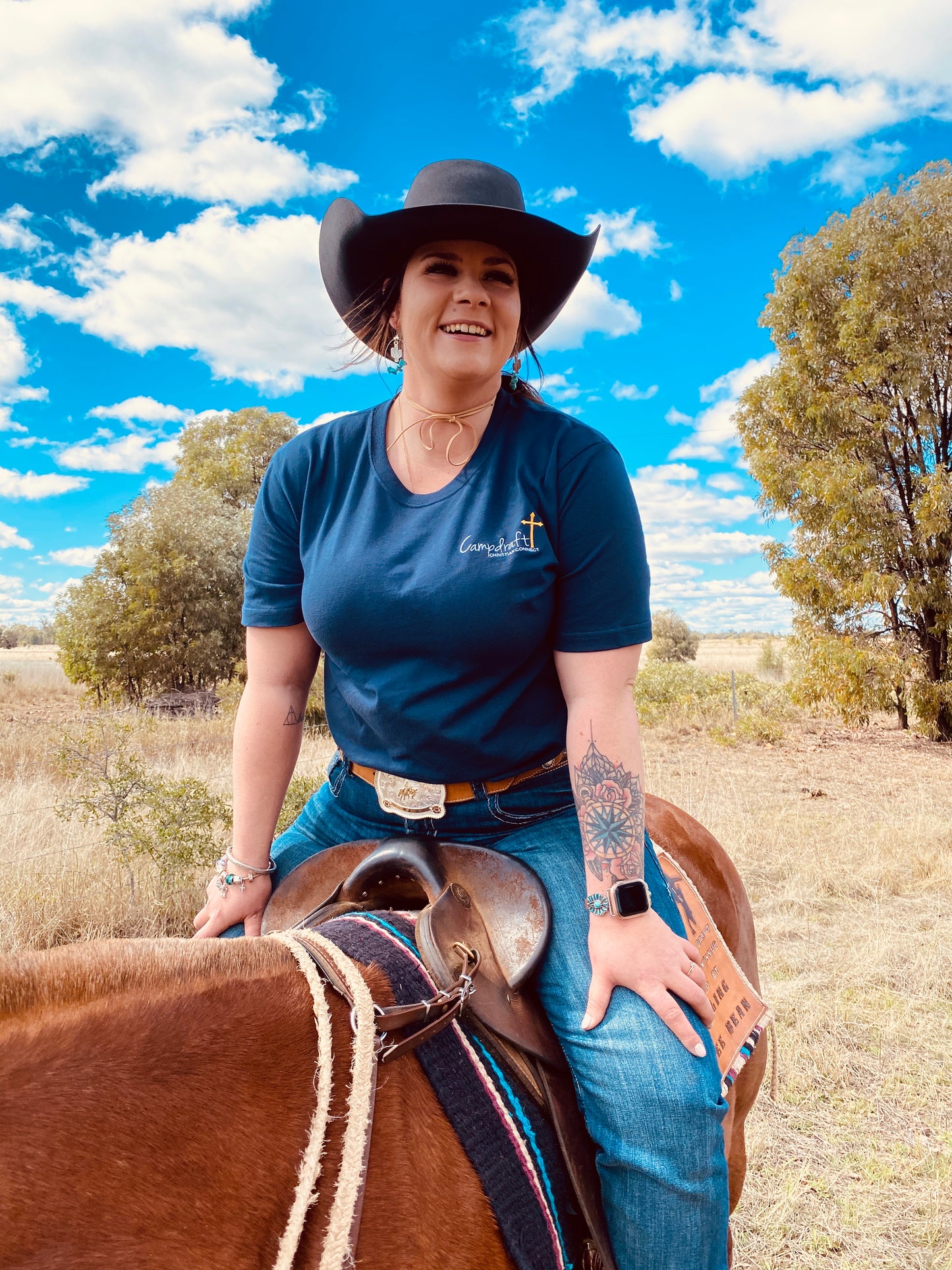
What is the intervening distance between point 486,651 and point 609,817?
446mm

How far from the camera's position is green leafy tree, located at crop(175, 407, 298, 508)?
27969 millimetres

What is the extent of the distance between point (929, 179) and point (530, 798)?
15985 mm

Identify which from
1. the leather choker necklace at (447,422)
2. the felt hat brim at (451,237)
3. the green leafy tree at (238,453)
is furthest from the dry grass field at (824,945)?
the green leafy tree at (238,453)

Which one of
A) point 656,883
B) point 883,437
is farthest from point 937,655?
point 656,883

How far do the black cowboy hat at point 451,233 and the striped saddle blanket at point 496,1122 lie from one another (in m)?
1.59

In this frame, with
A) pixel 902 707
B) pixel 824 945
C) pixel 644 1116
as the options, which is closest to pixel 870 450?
pixel 902 707

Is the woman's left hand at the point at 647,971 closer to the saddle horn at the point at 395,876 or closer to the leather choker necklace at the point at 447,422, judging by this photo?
the saddle horn at the point at 395,876

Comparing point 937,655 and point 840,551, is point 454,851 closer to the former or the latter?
point 840,551

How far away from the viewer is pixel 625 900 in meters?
1.57

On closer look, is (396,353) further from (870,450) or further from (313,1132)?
(870,450)

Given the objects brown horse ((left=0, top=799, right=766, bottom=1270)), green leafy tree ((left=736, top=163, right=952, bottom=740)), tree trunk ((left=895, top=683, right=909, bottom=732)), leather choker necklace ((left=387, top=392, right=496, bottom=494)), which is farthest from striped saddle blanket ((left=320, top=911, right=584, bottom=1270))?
tree trunk ((left=895, top=683, right=909, bottom=732))

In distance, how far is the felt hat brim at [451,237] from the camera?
1.88m

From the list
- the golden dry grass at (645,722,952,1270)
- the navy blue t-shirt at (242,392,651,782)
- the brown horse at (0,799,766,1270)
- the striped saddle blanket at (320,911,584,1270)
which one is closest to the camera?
the brown horse at (0,799,766,1270)

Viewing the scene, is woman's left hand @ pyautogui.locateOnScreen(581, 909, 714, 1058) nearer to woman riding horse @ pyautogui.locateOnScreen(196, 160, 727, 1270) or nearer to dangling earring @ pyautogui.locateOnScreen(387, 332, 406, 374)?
woman riding horse @ pyautogui.locateOnScreen(196, 160, 727, 1270)
